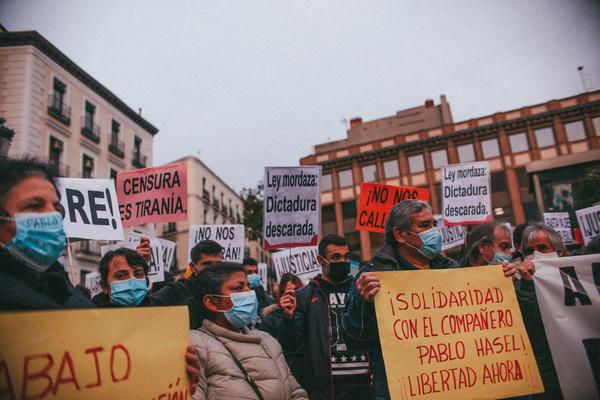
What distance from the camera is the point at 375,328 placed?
2.52 m

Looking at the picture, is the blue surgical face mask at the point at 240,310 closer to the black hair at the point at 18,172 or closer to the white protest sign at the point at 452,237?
the black hair at the point at 18,172

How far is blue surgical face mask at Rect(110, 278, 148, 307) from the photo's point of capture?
3314mm

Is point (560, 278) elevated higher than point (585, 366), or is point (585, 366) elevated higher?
point (560, 278)

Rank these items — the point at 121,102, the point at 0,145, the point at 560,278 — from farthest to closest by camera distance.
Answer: the point at 121,102
the point at 0,145
the point at 560,278

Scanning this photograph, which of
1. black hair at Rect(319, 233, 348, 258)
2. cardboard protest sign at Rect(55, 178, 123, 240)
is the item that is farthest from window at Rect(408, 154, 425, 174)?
cardboard protest sign at Rect(55, 178, 123, 240)

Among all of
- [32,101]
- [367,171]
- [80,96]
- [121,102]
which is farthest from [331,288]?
[367,171]

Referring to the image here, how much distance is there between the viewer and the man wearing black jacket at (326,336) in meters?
3.38

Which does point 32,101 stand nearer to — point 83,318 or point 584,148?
point 83,318

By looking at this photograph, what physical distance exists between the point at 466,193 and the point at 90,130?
2392 cm

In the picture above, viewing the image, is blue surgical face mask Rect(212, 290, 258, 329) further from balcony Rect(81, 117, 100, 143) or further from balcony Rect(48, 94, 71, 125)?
balcony Rect(81, 117, 100, 143)

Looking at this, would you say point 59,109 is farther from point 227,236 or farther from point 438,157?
point 438,157

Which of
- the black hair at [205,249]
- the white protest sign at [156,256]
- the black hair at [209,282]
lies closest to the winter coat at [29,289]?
the black hair at [209,282]

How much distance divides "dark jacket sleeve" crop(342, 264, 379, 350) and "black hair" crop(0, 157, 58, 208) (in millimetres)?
1807

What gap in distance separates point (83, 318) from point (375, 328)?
161cm
